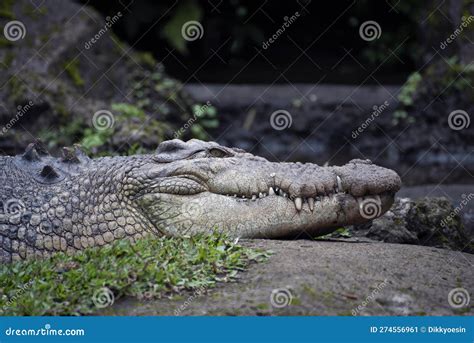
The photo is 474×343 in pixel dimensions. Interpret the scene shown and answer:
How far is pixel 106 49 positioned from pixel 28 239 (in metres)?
6.27

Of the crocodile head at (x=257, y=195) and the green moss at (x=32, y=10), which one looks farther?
the green moss at (x=32, y=10)

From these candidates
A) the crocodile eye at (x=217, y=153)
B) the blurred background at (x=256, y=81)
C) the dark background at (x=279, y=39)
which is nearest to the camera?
the crocodile eye at (x=217, y=153)

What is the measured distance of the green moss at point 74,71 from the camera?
35.2 feet

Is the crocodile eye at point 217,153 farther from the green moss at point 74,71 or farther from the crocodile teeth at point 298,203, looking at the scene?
the green moss at point 74,71

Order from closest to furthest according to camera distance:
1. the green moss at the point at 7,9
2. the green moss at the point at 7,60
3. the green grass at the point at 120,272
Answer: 1. the green grass at the point at 120,272
2. the green moss at the point at 7,60
3. the green moss at the point at 7,9

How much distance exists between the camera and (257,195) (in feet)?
17.4

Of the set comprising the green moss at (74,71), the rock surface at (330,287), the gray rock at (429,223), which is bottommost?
the green moss at (74,71)

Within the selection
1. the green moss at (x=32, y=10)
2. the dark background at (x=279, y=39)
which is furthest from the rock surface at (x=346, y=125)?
the green moss at (x=32, y=10)

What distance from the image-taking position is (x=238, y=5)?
15688 millimetres

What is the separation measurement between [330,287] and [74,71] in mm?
7178

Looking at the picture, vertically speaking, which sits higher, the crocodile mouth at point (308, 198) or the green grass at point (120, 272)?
the crocodile mouth at point (308, 198)

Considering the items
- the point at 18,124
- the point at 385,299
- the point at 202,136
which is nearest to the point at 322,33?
Result: the point at 202,136

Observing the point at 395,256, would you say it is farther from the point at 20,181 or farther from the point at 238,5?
the point at 238,5

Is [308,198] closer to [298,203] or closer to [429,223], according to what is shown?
[298,203]
